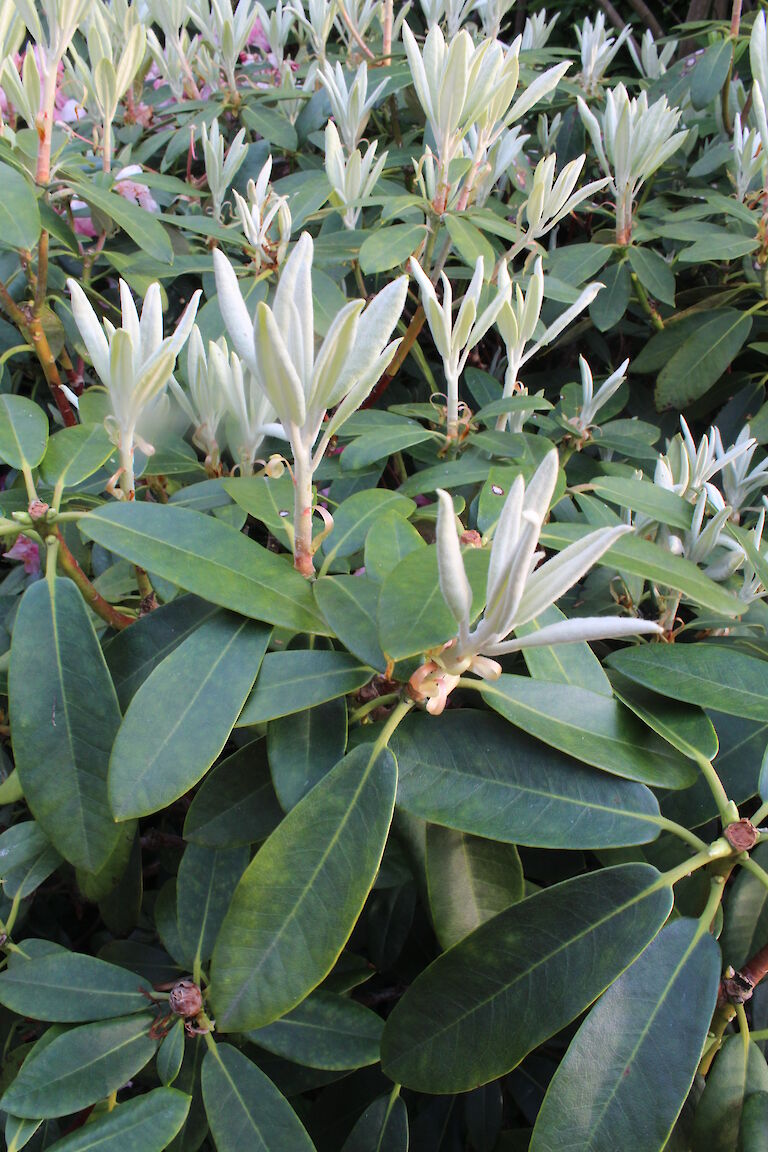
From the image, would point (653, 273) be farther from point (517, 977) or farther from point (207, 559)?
point (517, 977)

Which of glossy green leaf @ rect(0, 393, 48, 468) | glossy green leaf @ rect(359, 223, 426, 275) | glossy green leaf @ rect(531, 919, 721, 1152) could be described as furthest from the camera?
glossy green leaf @ rect(359, 223, 426, 275)

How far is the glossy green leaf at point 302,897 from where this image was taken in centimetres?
51

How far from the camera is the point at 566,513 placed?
105 cm

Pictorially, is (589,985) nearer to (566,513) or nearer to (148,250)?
(566,513)

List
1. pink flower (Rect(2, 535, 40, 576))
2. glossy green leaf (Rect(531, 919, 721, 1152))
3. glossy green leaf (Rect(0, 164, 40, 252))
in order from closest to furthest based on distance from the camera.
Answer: glossy green leaf (Rect(531, 919, 721, 1152)) → glossy green leaf (Rect(0, 164, 40, 252)) → pink flower (Rect(2, 535, 40, 576))

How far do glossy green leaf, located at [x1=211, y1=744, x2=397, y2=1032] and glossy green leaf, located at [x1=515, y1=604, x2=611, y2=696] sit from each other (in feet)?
0.55

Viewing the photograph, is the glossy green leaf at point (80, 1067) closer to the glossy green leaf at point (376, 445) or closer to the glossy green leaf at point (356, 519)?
the glossy green leaf at point (356, 519)

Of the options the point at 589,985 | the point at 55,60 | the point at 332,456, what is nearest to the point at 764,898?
the point at 589,985

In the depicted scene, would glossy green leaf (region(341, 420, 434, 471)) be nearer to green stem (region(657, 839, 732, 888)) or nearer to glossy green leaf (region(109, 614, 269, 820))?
glossy green leaf (region(109, 614, 269, 820))

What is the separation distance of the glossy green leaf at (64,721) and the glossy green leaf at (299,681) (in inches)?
5.1

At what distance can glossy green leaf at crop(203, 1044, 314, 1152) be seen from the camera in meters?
0.58

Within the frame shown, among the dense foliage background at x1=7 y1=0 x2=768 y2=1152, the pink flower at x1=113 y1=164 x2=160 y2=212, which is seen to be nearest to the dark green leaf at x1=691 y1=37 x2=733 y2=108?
the dense foliage background at x1=7 y1=0 x2=768 y2=1152

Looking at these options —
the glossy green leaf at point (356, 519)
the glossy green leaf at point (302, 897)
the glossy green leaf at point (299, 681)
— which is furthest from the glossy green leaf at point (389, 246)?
the glossy green leaf at point (302, 897)

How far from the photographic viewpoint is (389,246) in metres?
1.04
